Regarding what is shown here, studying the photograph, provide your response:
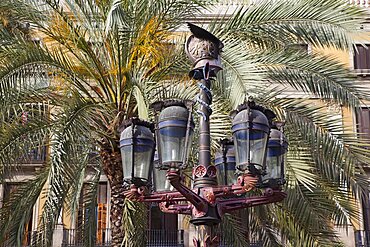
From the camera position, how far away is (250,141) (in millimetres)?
7332

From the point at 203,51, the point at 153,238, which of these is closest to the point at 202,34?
the point at 203,51

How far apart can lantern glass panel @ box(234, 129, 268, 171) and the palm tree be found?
237 cm

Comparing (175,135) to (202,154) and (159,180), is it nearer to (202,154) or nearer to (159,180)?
(202,154)

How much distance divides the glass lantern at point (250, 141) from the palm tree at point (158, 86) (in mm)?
2306

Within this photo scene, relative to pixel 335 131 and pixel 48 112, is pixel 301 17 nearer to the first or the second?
pixel 335 131

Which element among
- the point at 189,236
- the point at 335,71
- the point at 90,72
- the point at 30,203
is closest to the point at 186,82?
the point at 90,72

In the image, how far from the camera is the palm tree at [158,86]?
34.0 feet

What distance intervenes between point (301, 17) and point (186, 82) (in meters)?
2.13

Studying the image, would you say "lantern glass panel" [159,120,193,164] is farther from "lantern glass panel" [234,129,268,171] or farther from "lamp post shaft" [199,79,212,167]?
"lantern glass panel" [234,129,268,171]

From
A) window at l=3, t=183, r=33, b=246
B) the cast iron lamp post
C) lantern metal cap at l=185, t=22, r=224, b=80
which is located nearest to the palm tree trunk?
window at l=3, t=183, r=33, b=246

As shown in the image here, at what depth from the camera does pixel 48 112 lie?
11.2 m

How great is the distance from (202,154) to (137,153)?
0.68 m

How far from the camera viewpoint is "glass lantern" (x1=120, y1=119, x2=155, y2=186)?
300 inches

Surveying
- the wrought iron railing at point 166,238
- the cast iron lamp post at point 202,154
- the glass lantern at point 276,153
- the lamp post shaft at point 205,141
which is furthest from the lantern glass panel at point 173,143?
the wrought iron railing at point 166,238
